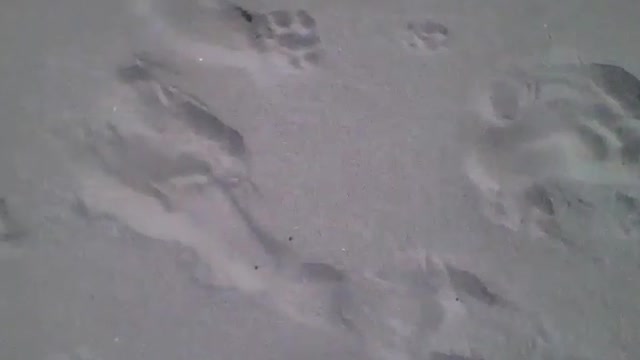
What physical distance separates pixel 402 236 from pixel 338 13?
525 mm

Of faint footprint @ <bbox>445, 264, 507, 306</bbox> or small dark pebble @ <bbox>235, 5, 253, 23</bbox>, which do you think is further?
small dark pebble @ <bbox>235, 5, 253, 23</bbox>

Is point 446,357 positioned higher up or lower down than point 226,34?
lower down

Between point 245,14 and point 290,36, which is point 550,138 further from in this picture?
point 245,14

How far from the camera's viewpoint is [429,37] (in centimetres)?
147

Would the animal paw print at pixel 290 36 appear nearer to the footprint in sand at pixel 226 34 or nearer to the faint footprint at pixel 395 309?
the footprint in sand at pixel 226 34

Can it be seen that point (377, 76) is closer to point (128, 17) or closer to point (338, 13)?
point (338, 13)

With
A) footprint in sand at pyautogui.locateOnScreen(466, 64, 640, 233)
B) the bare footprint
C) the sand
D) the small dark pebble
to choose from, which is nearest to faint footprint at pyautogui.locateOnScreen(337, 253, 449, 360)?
the sand

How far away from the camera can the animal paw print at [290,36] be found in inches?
58.0

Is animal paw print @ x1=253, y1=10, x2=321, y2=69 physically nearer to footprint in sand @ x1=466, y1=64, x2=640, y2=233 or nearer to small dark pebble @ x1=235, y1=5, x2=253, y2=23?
small dark pebble @ x1=235, y1=5, x2=253, y2=23

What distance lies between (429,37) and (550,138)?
0.34 meters

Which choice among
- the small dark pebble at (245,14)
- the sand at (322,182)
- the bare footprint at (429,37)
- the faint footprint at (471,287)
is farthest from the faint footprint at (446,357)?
the small dark pebble at (245,14)

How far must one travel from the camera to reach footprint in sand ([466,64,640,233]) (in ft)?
4.59

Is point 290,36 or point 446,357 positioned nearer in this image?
point 446,357

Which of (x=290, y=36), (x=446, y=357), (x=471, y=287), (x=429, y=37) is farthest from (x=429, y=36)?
(x=446, y=357)
